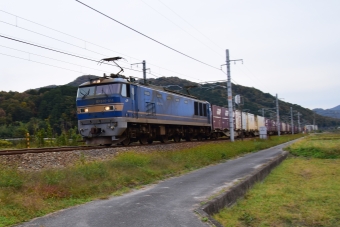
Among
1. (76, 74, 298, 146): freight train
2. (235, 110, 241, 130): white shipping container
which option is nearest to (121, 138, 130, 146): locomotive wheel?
(76, 74, 298, 146): freight train

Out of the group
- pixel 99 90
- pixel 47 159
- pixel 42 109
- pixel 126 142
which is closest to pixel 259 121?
pixel 42 109

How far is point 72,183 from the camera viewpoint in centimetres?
893

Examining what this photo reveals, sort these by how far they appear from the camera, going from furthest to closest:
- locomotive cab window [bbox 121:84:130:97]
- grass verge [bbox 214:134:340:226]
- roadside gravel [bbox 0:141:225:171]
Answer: locomotive cab window [bbox 121:84:130:97] → roadside gravel [bbox 0:141:225:171] → grass verge [bbox 214:134:340:226]

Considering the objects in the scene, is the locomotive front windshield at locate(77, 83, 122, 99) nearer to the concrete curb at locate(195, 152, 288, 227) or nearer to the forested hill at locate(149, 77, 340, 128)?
the forested hill at locate(149, 77, 340, 128)

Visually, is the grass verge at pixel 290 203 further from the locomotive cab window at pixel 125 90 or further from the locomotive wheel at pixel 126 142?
the locomotive cab window at pixel 125 90

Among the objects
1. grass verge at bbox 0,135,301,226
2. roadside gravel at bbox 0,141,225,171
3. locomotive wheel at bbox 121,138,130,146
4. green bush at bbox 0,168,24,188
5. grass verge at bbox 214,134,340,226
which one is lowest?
grass verge at bbox 214,134,340,226

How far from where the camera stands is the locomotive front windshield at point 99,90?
18.1 m

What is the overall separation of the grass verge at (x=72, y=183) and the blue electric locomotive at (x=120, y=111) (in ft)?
15.0

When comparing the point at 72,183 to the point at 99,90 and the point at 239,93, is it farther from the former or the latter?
the point at 239,93

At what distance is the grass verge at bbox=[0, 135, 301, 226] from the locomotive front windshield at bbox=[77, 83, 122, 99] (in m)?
5.36

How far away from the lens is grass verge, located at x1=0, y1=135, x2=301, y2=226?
6965 mm

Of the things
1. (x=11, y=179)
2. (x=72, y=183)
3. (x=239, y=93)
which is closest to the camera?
(x=11, y=179)

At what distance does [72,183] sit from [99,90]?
32.9 feet

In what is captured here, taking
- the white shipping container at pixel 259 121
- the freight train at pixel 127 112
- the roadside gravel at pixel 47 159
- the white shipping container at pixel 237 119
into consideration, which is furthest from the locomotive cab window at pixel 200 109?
the white shipping container at pixel 259 121
